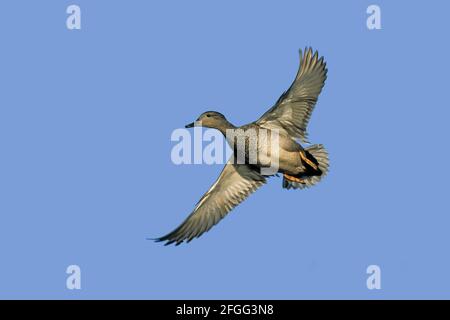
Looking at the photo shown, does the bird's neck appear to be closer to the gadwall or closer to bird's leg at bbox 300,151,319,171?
the gadwall

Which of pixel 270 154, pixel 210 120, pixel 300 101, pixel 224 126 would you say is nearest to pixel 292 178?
pixel 270 154

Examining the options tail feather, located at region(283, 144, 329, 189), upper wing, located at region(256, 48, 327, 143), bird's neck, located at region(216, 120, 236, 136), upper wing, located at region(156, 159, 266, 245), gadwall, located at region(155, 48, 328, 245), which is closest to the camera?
gadwall, located at region(155, 48, 328, 245)

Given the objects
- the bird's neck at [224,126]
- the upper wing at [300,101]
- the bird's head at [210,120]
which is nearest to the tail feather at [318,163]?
the upper wing at [300,101]

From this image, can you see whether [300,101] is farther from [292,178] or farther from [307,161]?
[292,178]

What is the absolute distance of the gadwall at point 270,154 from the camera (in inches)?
569

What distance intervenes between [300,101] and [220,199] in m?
1.82

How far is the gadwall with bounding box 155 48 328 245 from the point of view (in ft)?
47.4

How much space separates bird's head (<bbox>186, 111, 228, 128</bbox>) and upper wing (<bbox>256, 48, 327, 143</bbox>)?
1.69 feet

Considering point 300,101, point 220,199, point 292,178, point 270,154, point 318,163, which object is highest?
point 300,101

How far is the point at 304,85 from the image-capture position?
14.9m

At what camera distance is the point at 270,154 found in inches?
567

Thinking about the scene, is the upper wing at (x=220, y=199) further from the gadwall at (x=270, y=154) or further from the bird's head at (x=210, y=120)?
the bird's head at (x=210, y=120)

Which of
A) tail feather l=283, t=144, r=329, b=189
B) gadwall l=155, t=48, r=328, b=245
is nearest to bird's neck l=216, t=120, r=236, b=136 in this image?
gadwall l=155, t=48, r=328, b=245

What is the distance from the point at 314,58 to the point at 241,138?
1.75m
